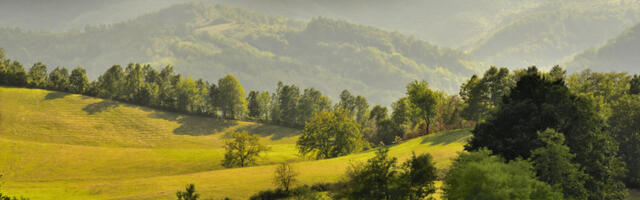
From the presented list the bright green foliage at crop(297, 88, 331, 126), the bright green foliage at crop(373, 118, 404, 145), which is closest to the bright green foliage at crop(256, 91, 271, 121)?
the bright green foliage at crop(297, 88, 331, 126)

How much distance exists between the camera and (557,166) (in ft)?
131

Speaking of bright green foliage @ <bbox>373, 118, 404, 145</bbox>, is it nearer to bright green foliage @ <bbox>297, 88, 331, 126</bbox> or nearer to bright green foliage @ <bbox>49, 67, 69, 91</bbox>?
bright green foliage @ <bbox>297, 88, 331, 126</bbox>

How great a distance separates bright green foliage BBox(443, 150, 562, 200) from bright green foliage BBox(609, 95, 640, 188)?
37451mm

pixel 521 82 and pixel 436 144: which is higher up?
pixel 521 82

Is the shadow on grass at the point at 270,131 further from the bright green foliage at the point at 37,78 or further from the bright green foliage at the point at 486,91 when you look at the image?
the bright green foliage at the point at 37,78

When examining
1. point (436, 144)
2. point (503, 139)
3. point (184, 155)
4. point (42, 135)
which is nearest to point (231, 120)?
point (184, 155)

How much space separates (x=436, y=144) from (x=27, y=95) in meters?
130

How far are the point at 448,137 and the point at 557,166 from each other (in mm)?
44083

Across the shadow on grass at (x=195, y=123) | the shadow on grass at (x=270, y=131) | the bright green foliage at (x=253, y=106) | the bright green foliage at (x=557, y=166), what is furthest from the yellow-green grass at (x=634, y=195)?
the bright green foliage at (x=253, y=106)

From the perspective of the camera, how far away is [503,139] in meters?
47.2

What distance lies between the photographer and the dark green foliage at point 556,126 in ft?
152

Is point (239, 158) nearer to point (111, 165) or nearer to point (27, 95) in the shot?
point (111, 165)

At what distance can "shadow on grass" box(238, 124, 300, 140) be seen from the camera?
140625mm

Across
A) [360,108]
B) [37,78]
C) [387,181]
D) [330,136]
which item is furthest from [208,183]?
[37,78]
